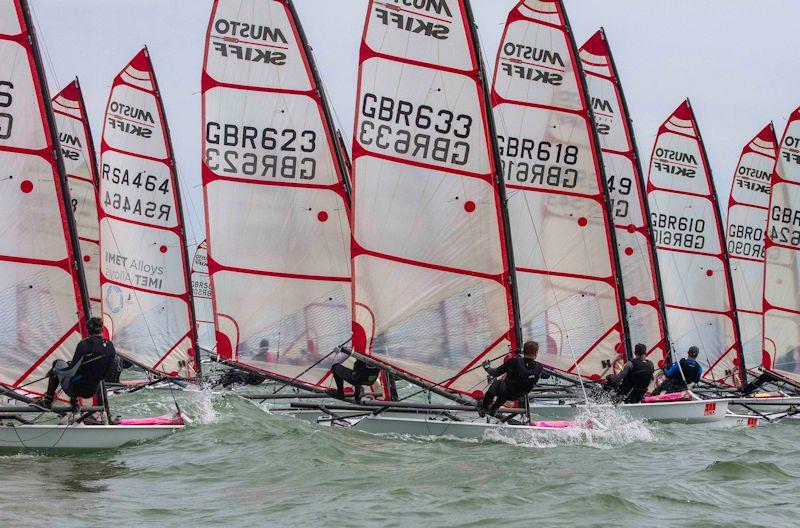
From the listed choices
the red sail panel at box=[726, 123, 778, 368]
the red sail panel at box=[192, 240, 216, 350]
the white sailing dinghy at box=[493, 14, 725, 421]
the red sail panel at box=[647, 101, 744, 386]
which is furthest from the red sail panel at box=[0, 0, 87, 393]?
the red sail panel at box=[192, 240, 216, 350]

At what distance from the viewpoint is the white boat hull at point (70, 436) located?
39.5 ft

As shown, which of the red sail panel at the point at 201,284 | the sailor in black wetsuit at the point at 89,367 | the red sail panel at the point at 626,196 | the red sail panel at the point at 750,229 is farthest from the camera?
the red sail panel at the point at 201,284

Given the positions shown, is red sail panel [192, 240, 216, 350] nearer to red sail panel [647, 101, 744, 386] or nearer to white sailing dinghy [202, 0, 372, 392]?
red sail panel [647, 101, 744, 386]

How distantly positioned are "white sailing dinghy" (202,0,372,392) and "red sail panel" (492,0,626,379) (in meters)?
3.64

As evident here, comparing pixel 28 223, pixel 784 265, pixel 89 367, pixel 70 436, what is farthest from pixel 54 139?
pixel 784 265

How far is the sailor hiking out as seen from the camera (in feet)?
62.2

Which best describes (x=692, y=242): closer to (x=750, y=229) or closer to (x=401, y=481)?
(x=750, y=229)

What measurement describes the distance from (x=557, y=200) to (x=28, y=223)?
30.2 feet

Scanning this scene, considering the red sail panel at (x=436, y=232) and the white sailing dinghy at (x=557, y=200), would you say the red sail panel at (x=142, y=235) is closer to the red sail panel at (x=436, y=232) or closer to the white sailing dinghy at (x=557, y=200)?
the white sailing dinghy at (x=557, y=200)

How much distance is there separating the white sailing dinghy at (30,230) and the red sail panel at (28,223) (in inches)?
0.4

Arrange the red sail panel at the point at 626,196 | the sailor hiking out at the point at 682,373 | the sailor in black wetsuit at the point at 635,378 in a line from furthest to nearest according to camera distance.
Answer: the red sail panel at the point at 626,196
the sailor hiking out at the point at 682,373
the sailor in black wetsuit at the point at 635,378

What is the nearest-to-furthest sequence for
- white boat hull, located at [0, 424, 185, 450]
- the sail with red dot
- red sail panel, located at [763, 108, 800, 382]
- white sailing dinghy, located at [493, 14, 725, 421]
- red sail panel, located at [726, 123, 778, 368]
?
white boat hull, located at [0, 424, 185, 450] → the sail with red dot → white sailing dinghy, located at [493, 14, 725, 421] → red sail panel, located at [763, 108, 800, 382] → red sail panel, located at [726, 123, 778, 368]

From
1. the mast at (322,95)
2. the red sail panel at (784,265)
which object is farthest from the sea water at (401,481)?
the red sail panel at (784,265)

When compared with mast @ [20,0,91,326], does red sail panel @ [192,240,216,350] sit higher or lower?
lower
